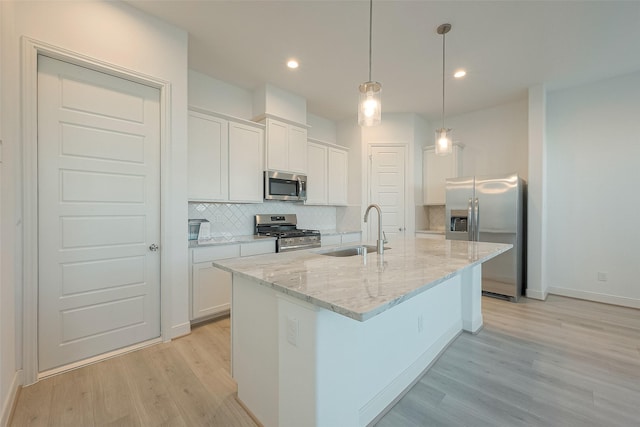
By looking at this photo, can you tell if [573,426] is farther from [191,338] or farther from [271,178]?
[271,178]

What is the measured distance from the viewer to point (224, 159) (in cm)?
330

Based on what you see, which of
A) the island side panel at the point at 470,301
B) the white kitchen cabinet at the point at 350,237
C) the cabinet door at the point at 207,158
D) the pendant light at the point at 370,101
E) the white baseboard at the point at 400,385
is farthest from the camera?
the white kitchen cabinet at the point at 350,237

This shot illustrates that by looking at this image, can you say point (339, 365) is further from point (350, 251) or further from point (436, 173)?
point (436, 173)

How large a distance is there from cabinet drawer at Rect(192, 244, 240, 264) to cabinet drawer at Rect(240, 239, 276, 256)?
0.07 metres

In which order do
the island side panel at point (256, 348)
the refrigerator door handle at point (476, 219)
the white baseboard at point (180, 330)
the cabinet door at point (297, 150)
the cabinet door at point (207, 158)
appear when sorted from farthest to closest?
1. the cabinet door at point (297, 150)
2. the refrigerator door handle at point (476, 219)
3. the cabinet door at point (207, 158)
4. the white baseboard at point (180, 330)
5. the island side panel at point (256, 348)

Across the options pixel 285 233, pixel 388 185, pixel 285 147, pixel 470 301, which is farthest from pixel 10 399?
pixel 388 185

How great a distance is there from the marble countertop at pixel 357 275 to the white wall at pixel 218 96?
255 cm

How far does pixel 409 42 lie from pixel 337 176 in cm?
240

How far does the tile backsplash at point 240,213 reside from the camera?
3.40 metres

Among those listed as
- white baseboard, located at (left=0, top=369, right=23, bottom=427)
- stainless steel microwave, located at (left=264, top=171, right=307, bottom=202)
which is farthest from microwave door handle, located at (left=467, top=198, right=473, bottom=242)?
white baseboard, located at (left=0, top=369, right=23, bottom=427)

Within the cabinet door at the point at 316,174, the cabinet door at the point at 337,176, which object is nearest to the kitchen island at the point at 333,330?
the cabinet door at the point at 316,174

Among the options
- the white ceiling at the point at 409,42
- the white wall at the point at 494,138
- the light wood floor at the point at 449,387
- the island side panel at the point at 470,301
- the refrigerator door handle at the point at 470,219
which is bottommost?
the light wood floor at the point at 449,387

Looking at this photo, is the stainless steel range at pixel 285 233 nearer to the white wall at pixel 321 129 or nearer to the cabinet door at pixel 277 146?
the cabinet door at pixel 277 146

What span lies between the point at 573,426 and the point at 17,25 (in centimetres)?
428
